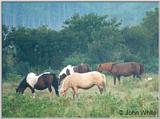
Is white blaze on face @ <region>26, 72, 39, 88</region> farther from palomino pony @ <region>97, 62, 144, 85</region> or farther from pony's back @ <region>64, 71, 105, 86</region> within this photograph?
palomino pony @ <region>97, 62, 144, 85</region>

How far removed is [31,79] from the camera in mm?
2883

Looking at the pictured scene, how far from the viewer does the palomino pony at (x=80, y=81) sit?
2.86 metres

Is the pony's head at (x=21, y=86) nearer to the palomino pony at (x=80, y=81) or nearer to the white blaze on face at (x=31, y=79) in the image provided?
the white blaze on face at (x=31, y=79)

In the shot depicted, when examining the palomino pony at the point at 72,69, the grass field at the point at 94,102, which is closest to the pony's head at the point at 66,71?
the palomino pony at the point at 72,69

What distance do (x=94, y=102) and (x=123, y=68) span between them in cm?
35

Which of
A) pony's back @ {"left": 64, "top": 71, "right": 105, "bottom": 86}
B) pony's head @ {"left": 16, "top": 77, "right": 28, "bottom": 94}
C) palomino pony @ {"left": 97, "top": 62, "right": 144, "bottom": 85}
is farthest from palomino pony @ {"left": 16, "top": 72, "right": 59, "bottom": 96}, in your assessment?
palomino pony @ {"left": 97, "top": 62, "right": 144, "bottom": 85}

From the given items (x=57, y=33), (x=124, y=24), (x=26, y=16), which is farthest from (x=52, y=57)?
(x=124, y=24)

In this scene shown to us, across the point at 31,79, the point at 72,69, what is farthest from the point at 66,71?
the point at 31,79

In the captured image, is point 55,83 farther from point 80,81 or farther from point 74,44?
point 74,44

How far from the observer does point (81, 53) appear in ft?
9.42

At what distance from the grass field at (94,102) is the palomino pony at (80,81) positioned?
39 mm

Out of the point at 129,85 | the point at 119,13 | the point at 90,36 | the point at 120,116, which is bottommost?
the point at 120,116

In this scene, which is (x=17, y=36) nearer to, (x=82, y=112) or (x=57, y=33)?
(x=57, y=33)

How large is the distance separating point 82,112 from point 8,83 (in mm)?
621
